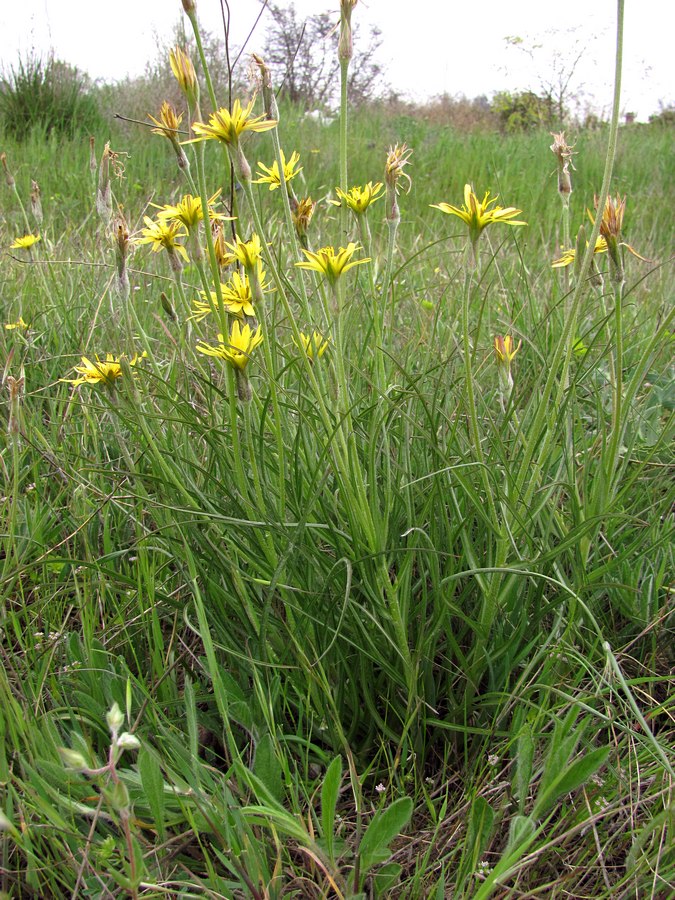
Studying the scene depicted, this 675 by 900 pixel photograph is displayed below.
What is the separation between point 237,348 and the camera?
2.55ft

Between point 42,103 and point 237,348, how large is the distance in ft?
16.9

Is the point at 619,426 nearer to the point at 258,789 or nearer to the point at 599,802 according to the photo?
the point at 599,802

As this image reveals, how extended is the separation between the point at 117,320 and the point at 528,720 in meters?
1.52

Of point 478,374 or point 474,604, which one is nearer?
point 474,604

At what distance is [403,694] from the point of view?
0.91m

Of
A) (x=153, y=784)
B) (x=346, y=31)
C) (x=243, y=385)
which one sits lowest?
(x=153, y=784)

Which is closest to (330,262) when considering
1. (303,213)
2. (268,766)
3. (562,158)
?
(303,213)

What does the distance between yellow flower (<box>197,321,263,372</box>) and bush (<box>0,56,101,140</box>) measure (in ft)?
15.6

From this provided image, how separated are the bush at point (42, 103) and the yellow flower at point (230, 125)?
4.71m

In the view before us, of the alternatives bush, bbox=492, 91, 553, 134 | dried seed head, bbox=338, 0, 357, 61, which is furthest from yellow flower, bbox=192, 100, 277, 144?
bush, bbox=492, 91, 553, 134

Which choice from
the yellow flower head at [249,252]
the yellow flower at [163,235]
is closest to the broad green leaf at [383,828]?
the yellow flower head at [249,252]

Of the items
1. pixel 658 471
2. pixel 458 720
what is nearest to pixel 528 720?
pixel 458 720

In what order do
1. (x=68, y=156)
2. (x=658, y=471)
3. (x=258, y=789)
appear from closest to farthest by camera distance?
(x=258, y=789), (x=658, y=471), (x=68, y=156)

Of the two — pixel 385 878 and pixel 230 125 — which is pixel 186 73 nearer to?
pixel 230 125
